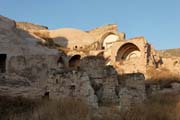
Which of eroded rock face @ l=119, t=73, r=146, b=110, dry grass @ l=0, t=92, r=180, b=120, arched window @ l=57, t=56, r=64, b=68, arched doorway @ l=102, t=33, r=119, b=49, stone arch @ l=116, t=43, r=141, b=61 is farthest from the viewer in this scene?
arched doorway @ l=102, t=33, r=119, b=49

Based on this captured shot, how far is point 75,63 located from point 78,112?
805 inches

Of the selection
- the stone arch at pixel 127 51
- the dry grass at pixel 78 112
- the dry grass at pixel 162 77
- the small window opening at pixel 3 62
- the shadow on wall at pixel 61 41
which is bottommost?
the dry grass at pixel 78 112

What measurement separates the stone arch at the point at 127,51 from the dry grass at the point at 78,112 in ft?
58.7

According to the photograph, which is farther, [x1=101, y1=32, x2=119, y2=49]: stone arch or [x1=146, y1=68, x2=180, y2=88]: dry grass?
[x1=101, y1=32, x2=119, y2=49]: stone arch

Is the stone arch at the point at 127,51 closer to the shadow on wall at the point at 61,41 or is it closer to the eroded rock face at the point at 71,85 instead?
the shadow on wall at the point at 61,41

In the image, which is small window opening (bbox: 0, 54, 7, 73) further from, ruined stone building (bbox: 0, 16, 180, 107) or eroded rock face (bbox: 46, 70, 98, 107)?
eroded rock face (bbox: 46, 70, 98, 107)

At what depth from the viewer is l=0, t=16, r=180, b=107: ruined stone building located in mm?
12844

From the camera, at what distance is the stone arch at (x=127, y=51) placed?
101 ft

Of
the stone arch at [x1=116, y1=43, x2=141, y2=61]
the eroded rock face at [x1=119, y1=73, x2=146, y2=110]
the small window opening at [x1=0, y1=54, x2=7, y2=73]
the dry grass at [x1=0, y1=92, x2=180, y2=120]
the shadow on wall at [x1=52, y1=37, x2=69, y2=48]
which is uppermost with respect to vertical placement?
the shadow on wall at [x1=52, y1=37, x2=69, y2=48]

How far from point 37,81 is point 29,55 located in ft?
8.40

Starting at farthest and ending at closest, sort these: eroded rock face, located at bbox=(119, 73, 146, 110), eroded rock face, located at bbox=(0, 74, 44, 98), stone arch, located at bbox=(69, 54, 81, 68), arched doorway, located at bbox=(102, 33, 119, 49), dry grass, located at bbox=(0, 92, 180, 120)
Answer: arched doorway, located at bbox=(102, 33, 119, 49)
stone arch, located at bbox=(69, 54, 81, 68)
eroded rock face, located at bbox=(0, 74, 44, 98)
eroded rock face, located at bbox=(119, 73, 146, 110)
dry grass, located at bbox=(0, 92, 180, 120)

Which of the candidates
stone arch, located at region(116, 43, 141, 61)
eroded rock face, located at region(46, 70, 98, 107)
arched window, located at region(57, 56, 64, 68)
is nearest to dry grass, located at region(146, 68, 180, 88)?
stone arch, located at region(116, 43, 141, 61)

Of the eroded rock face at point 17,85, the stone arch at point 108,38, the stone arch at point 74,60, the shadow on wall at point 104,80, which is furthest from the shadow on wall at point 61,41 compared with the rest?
the shadow on wall at point 104,80

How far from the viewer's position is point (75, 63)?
31250 millimetres
